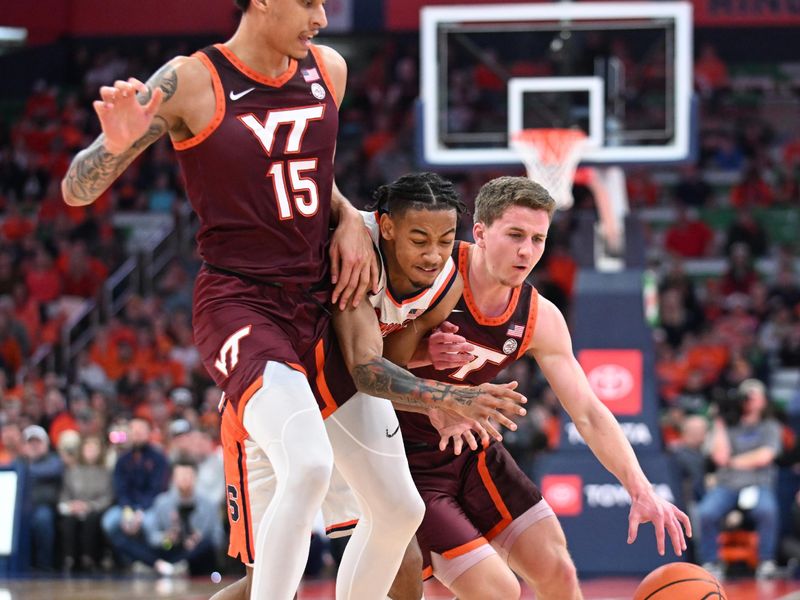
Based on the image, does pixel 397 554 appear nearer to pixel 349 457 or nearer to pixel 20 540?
pixel 349 457

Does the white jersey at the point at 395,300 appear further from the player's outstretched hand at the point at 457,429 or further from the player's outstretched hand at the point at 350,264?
the player's outstretched hand at the point at 457,429

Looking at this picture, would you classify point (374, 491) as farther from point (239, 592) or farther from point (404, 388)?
point (239, 592)

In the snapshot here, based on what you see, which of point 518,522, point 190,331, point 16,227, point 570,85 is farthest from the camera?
point 16,227

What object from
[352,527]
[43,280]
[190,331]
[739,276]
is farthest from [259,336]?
[43,280]

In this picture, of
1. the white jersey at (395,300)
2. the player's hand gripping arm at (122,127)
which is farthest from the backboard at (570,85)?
the player's hand gripping arm at (122,127)

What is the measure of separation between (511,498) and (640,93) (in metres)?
11.5

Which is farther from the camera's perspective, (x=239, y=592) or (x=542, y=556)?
(x=542, y=556)

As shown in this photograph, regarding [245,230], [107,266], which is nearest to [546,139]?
[245,230]

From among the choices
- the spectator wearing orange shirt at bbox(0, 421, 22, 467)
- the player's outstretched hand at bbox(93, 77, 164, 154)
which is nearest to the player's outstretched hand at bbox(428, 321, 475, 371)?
the player's outstretched hand at bbox(93, 77, 164, 154)

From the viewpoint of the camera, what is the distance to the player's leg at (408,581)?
5.34 metres

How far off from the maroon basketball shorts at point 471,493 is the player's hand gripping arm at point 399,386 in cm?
113

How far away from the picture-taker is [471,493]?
228 inches

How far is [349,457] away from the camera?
15.4 ft

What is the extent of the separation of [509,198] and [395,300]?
63 cm
